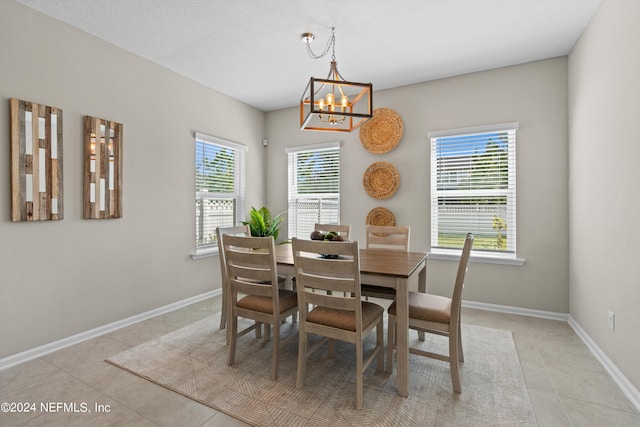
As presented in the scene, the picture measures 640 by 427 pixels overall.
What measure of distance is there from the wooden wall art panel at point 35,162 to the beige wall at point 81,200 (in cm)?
6

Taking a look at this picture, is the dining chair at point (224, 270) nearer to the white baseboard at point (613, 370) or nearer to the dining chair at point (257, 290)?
the dining chair at point (257, 290)

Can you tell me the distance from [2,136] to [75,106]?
0.60 metres

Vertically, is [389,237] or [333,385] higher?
[389,237]

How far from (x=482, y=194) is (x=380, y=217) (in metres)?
1.24

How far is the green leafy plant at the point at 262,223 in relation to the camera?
4.40m

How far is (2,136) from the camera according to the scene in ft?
7.49

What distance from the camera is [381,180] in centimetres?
409

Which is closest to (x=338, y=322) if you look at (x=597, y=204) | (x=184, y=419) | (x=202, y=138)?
(x=184, y=419)

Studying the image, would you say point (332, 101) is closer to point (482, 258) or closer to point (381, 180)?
point (381, 180)

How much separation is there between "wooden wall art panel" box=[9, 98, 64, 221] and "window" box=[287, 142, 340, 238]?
9.48 feet

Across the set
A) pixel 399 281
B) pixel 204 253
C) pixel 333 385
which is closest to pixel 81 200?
pixel 204 253

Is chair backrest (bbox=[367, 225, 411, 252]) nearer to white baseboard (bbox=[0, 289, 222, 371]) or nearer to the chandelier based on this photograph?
the chandelier

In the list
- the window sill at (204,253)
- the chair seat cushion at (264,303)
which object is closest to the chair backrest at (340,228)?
the chair seat cushion at (264,303)

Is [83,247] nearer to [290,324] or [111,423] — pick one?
[111,423]
